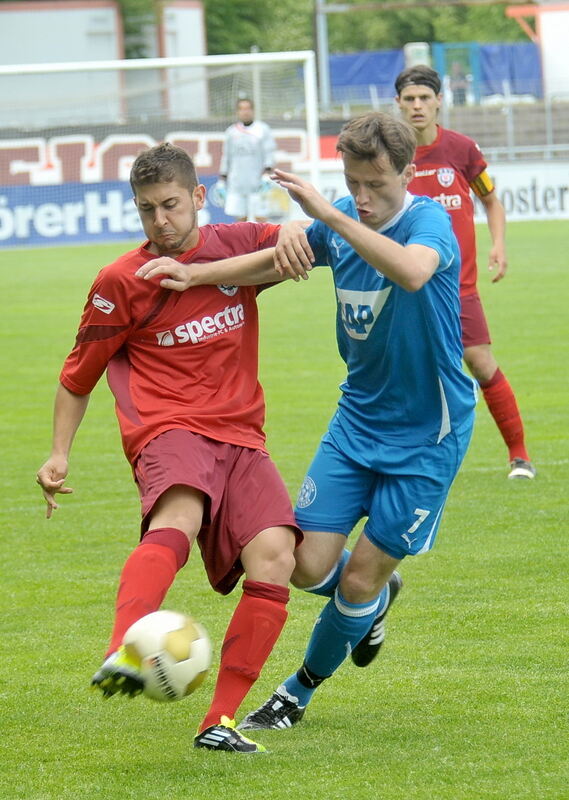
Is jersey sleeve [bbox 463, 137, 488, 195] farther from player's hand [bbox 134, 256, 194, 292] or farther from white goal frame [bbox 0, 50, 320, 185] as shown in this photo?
white goal frame [bbox 0, 50, 320, 185]

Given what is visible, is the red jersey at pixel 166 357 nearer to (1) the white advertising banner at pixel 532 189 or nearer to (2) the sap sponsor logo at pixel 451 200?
(2) the sap sponsor logo at pixel 451 200

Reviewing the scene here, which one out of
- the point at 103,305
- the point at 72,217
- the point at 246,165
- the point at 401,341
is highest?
the point at 246,165

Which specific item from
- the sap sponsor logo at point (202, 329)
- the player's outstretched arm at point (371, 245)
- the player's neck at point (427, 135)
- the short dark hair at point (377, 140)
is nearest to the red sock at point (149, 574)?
the sap sponsor logo at point (202, 329)

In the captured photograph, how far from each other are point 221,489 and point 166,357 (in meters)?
0.46

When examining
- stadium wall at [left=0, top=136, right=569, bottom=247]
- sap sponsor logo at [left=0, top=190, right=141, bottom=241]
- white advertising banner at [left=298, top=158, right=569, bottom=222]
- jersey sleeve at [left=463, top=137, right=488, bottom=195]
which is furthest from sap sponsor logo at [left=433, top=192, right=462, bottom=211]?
white advertising banner at [left=298, top=158, right=569, bottom=222]

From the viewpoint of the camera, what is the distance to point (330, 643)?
437cm

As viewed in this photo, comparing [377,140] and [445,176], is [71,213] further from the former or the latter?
[377,140]

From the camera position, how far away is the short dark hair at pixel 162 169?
166 inches

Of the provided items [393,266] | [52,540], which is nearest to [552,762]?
[393,266]

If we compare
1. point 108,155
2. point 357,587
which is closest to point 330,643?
point 357,587

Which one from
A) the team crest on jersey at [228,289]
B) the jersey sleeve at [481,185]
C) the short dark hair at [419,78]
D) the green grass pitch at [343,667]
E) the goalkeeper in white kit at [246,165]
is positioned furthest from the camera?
the goalkeeper in white kit at [246,165]

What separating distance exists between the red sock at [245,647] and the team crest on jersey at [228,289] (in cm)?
94

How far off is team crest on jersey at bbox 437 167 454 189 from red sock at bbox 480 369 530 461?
1093mm

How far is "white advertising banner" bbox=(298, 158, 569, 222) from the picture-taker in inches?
1006
